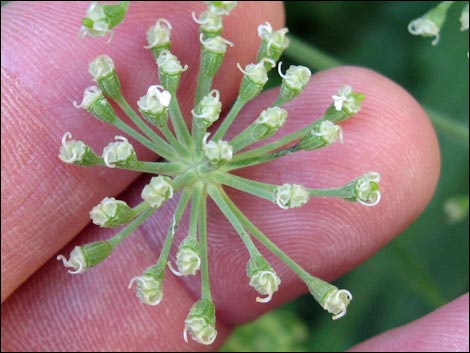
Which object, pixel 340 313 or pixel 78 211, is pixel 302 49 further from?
pixel 340 313

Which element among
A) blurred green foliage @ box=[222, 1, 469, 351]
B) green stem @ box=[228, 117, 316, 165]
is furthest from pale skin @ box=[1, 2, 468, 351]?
blurred green foliage @ box=[222, 1, 469, 351]

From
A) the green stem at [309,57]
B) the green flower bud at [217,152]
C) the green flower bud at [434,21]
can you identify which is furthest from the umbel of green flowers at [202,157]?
the green stem at [309,57]

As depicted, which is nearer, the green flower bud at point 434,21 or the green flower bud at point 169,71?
the green flower bud at point 169,71

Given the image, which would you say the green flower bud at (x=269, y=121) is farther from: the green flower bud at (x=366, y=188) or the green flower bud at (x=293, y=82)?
the green flower bud at (x=366, y=188)

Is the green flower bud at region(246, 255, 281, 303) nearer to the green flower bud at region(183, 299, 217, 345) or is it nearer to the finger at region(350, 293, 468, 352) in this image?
the green flower bud at region(183, 299, 217, 345)

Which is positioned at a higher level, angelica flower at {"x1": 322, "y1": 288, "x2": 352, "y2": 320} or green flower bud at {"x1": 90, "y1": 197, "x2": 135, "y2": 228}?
green flower bud at {"x1": 90, "y1": 197, "x2": 135, "y2": 228}

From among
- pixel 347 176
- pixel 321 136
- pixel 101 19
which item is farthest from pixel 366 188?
pixel 101 19

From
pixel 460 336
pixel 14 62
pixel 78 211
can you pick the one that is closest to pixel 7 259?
pixel 78 211
